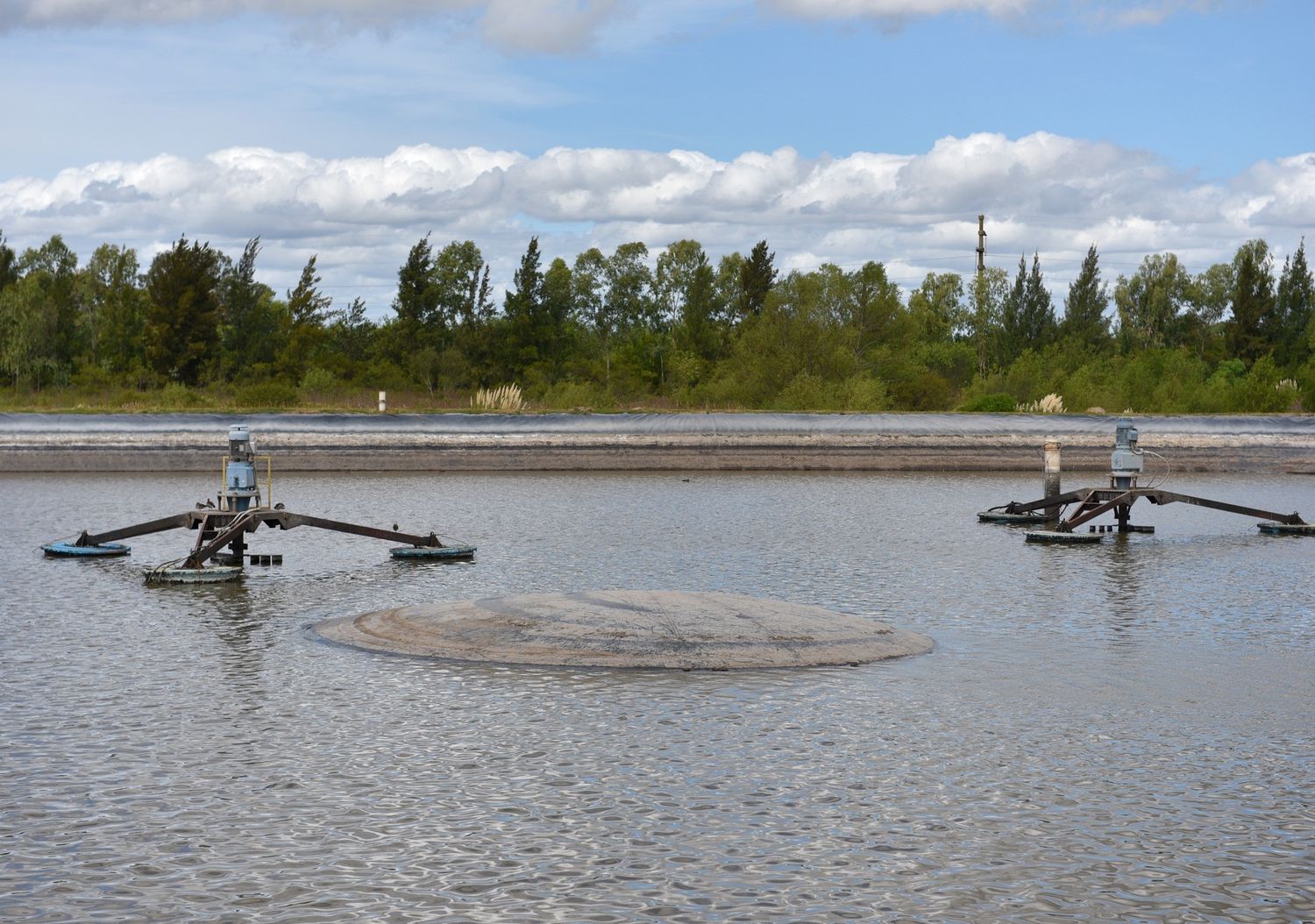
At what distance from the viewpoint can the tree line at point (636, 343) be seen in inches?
2235

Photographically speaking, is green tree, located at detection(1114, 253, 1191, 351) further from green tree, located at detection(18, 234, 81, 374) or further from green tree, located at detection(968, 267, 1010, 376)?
green tree, located at detection(18, 234, 81, 374)

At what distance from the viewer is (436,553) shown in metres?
18.9

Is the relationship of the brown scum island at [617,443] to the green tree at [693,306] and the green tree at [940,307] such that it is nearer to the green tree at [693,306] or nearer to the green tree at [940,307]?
the green tree at [693,306]

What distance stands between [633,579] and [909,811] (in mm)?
9038

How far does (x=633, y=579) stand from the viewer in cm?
A: 1658

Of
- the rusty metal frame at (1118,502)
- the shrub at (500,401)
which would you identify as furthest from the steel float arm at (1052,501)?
the shrub at (500,401)

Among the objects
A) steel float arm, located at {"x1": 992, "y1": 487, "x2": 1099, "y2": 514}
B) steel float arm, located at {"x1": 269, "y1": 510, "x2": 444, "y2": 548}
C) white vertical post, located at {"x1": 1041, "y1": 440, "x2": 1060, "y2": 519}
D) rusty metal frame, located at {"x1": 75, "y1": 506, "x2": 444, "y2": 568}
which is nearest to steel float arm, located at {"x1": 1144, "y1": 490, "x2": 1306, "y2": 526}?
steel float arm, located at {"x1": 992, "y1": 487, "x2": 1099, "y2": 514}

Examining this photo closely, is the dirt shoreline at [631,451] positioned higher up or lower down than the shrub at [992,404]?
lower down

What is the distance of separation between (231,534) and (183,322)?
50.1 meters

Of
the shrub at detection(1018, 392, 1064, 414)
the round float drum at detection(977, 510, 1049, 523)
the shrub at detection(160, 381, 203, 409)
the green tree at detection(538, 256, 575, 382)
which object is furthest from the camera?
the green tree at detection(538, 256, 575, 382)

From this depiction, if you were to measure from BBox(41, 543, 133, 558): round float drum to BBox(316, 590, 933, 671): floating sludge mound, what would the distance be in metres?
6.98

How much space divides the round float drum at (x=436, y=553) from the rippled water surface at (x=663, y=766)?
2.08 m

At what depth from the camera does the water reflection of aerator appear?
54.8ft

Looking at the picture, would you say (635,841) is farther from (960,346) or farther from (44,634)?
(960,346)
